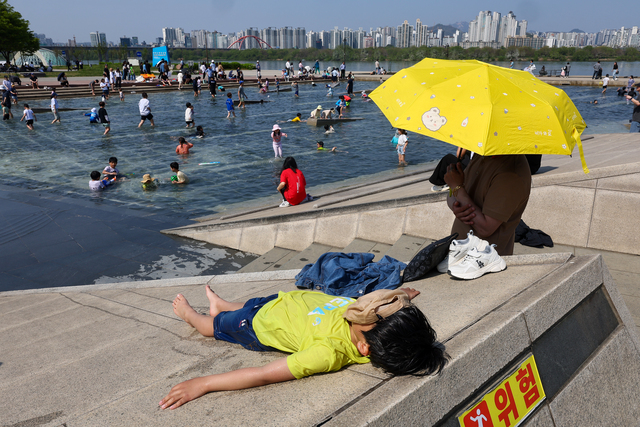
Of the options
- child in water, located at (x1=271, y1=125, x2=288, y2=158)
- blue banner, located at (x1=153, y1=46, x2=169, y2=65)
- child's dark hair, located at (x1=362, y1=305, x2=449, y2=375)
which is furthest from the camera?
blue banner, located at (x1=153, y1=46, x2=169, y2=65)

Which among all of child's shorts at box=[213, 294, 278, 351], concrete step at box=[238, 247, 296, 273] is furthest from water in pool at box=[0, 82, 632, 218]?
child's shorts at box=[213, 294, 278, 351]

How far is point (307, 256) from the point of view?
728 centimetres

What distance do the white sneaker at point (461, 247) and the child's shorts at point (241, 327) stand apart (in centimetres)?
167

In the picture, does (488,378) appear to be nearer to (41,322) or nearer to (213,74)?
(41,322)

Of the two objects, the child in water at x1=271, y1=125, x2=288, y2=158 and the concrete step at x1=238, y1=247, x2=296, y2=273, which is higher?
the child in water at x1=271, y1=125, x2=288, y2=158

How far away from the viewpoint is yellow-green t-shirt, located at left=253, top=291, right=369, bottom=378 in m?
2.63

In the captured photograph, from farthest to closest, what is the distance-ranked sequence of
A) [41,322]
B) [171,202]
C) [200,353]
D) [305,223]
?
[171,202], [305,223], [41,322], [200,353]

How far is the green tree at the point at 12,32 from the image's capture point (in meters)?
56.7

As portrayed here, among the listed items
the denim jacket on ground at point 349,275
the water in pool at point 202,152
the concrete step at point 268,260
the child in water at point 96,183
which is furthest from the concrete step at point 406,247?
the child in water at point 96,183

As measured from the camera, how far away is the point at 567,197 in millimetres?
6531

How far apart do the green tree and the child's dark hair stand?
70329 millimetres

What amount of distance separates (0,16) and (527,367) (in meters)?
73.2

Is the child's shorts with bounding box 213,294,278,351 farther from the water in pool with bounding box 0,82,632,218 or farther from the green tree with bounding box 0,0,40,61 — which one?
the green tree with bounding box 0,0,40,61

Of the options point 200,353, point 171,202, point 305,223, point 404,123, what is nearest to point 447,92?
point 404,123
